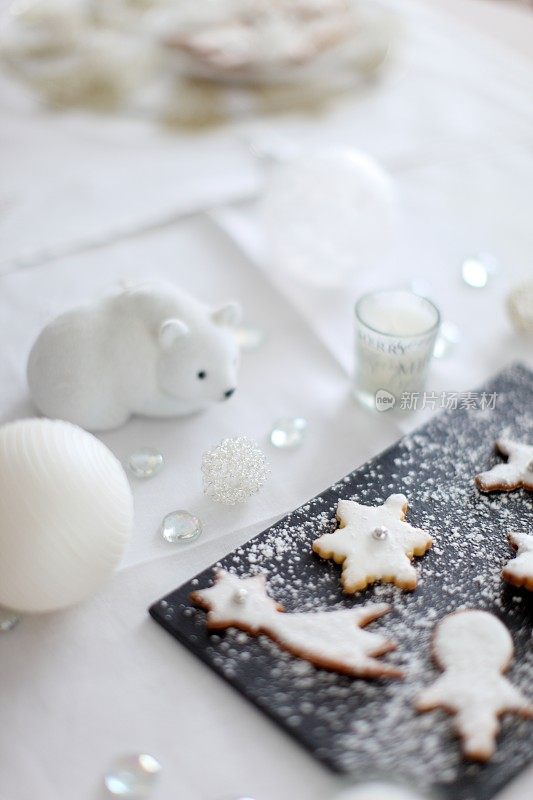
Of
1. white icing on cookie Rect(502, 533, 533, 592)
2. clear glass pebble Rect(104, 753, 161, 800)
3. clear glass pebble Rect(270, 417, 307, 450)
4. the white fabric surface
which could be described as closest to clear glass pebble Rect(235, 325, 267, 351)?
the white fabric surface

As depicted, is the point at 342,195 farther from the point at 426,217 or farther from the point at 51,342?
the point at 51,342

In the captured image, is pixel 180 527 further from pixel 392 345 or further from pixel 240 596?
pixel 392 345

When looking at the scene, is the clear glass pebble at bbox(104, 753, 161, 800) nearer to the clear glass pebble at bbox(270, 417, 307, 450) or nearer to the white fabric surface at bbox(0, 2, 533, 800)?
the white fabric surface at bbox(0, 2, 533, 800)

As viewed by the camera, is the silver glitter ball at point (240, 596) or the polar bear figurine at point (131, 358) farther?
the polar bear figurine at point (131, 358)

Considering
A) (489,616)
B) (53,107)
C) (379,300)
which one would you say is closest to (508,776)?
(489,616)

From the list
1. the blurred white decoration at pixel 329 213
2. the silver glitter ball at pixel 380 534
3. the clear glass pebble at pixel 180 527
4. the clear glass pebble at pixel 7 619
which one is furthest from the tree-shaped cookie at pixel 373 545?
the blurred white decoration at pixel 329 213

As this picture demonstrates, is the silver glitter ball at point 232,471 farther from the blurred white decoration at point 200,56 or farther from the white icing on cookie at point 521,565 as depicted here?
the blurred white decoration at point 200,56
